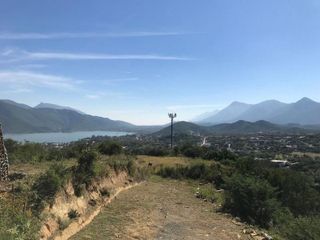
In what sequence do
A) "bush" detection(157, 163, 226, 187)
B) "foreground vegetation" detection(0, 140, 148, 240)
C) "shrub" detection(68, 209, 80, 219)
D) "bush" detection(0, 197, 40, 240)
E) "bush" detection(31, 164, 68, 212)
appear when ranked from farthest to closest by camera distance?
"bush" detection(157, 163, 226, 187)
"shrub" detection(68, 209, 80, 219)
"bush" detection(31, 164, 68, 212)
"foreground vegetation" detection(0, 140, 148, 240)
"bush" detection(0, 197, 40, 240)

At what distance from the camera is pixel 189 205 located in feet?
54.0

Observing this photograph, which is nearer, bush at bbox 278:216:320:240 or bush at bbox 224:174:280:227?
bush at bbox 278:216:320:240

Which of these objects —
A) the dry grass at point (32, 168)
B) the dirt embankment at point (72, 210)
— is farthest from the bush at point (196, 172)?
the dirt embankment at point (72, 210)

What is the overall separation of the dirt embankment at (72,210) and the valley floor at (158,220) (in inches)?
8.0

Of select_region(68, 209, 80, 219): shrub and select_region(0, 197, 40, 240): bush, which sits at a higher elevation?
select_region(0, 197, 40, 240): bush

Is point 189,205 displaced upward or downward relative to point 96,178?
downward

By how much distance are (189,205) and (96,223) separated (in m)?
5.93

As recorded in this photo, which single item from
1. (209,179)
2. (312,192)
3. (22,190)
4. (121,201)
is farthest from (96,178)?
(312,192)

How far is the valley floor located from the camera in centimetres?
1092

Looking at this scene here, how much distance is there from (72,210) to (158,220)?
10.4ft

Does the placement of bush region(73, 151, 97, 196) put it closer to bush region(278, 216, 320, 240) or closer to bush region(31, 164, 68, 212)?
bush region(31, 164, 68, 212)

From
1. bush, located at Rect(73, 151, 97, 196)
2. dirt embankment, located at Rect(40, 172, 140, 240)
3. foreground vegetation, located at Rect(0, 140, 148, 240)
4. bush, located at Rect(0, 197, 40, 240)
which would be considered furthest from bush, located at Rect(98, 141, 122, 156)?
bush, located at Rect(0, 197, 40, 240)

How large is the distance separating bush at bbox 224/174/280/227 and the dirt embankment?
14.3 feet

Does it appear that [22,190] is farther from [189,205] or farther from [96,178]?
[189,205]
